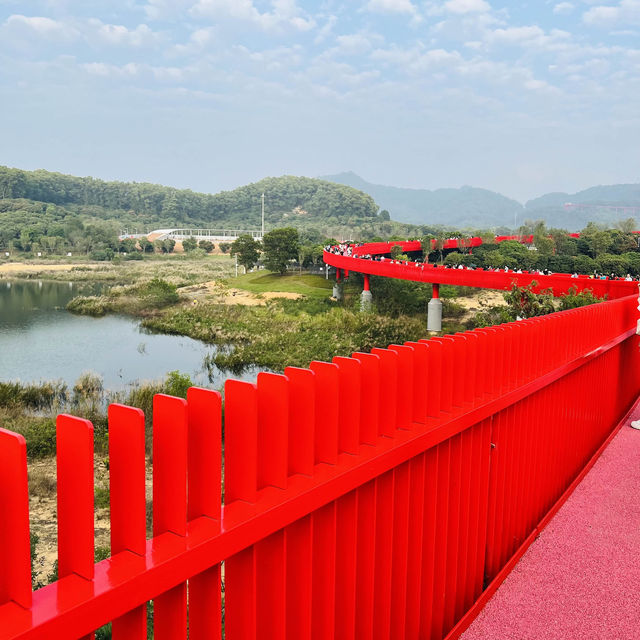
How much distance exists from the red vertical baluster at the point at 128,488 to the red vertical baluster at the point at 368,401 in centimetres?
131

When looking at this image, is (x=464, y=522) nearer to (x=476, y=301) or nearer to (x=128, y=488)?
(x=128, y=488)

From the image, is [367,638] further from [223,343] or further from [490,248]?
[490,248]

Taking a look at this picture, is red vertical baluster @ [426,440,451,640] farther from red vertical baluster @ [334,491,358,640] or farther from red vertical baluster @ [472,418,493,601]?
red vertical baluster @ [334,491,358,640]

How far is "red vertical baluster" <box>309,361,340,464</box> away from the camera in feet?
8.80

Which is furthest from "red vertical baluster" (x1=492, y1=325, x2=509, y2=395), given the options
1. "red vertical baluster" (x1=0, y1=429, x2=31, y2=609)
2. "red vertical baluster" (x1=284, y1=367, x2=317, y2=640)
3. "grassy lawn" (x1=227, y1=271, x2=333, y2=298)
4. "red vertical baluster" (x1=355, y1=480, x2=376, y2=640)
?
"grassy lawn" (x1=227, y1=271, x2=333, y2=298)

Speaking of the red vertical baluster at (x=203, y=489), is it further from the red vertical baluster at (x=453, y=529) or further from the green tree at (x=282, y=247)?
the green tree at (x=282, y=247)

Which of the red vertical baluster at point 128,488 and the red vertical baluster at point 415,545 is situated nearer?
the red vertical baluster at point 128,488

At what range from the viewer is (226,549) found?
2088 mm

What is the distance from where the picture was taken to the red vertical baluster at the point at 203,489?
83.2 inches

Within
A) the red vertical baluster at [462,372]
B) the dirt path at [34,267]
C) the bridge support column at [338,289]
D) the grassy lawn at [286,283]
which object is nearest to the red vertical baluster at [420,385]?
the red vertical baluster at [462,372]

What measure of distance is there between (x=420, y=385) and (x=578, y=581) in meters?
2.10

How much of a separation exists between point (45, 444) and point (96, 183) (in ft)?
609

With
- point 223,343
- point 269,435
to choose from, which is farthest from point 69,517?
point 223,343

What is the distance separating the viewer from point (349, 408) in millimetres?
2852
